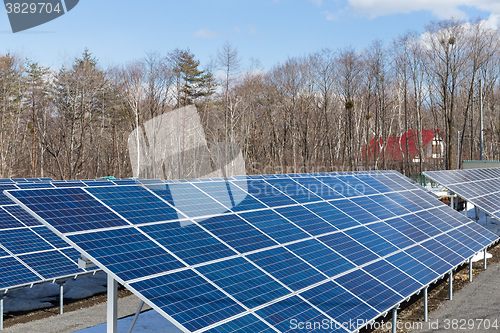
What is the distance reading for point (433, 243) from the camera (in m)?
13.4

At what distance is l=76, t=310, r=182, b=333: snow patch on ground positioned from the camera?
10.1m

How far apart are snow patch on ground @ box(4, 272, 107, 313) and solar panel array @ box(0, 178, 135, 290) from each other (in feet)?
6.06

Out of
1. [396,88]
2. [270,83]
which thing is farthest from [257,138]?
[396,88]

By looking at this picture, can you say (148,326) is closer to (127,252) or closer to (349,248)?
(127,252)

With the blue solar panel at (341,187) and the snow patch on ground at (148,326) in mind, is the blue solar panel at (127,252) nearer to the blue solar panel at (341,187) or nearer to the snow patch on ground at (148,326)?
the snow patch on ground at (148,326)

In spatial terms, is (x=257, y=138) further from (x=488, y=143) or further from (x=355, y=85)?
(x=488, y=143)

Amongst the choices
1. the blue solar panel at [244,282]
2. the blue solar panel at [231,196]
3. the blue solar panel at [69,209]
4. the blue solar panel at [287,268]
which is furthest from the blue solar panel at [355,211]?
the blue solar panel at [69,209]

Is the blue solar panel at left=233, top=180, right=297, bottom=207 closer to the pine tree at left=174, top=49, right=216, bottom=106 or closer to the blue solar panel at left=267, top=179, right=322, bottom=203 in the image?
the blue solar panel at left=267, top=179, right=322, bottom=203

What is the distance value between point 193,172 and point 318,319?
42.2 metres

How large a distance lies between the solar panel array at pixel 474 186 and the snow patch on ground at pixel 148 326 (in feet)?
48.4

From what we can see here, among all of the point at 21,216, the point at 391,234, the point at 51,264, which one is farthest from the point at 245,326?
the point at 21,216

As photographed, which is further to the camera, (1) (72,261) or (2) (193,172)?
(2) (193,172)

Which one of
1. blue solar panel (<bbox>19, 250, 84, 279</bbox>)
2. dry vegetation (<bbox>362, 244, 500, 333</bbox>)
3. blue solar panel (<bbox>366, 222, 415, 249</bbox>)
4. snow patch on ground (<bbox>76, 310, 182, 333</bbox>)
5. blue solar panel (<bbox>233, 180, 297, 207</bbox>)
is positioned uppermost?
blue solar panel (<bbox>233, 180, 297, 207</bbox>)

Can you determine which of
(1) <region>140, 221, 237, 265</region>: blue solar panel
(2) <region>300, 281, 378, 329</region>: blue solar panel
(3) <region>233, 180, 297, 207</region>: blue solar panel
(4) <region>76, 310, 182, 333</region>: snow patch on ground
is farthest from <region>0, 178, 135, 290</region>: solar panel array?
(2) <region>300, 281, 378, 329</region>: blue solar panel
